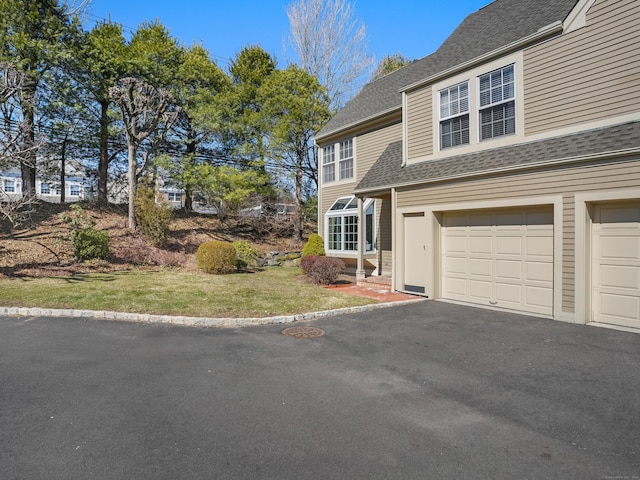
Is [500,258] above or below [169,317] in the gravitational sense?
above

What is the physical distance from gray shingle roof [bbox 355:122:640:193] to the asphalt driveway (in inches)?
130

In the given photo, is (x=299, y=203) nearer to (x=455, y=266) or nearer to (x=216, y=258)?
(x=216, y=258)

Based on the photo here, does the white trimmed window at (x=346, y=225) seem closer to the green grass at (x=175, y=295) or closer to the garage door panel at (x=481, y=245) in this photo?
the green grass at (x=175, y=295)

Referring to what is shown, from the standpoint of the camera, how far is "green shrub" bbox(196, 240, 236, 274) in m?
14.6

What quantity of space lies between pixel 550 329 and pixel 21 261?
1634 centimetres

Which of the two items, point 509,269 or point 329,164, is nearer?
point 509,269

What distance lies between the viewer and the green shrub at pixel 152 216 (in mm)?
16984

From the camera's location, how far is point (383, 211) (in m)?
13.7

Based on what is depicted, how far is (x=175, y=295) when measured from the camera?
9.92 meters

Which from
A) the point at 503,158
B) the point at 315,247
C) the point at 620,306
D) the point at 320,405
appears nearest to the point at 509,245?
the point at 503,158

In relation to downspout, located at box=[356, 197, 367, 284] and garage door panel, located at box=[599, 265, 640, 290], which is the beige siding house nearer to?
garage door panel, located at box=[599, 265, 640, 290]

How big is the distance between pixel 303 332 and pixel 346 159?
414 inches

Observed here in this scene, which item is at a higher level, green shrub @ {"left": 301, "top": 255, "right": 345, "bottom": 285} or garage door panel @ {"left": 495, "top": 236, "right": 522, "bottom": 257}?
garage door panel @ {"left": 495, "top": 236, "right": 522, "bottom": 257}

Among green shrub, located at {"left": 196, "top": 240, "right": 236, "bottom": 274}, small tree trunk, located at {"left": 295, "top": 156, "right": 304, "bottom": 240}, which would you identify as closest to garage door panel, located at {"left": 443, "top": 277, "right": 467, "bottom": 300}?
green shrub, located at {"left": 196, "top": 240, "right": 236, "bottom": 274}
